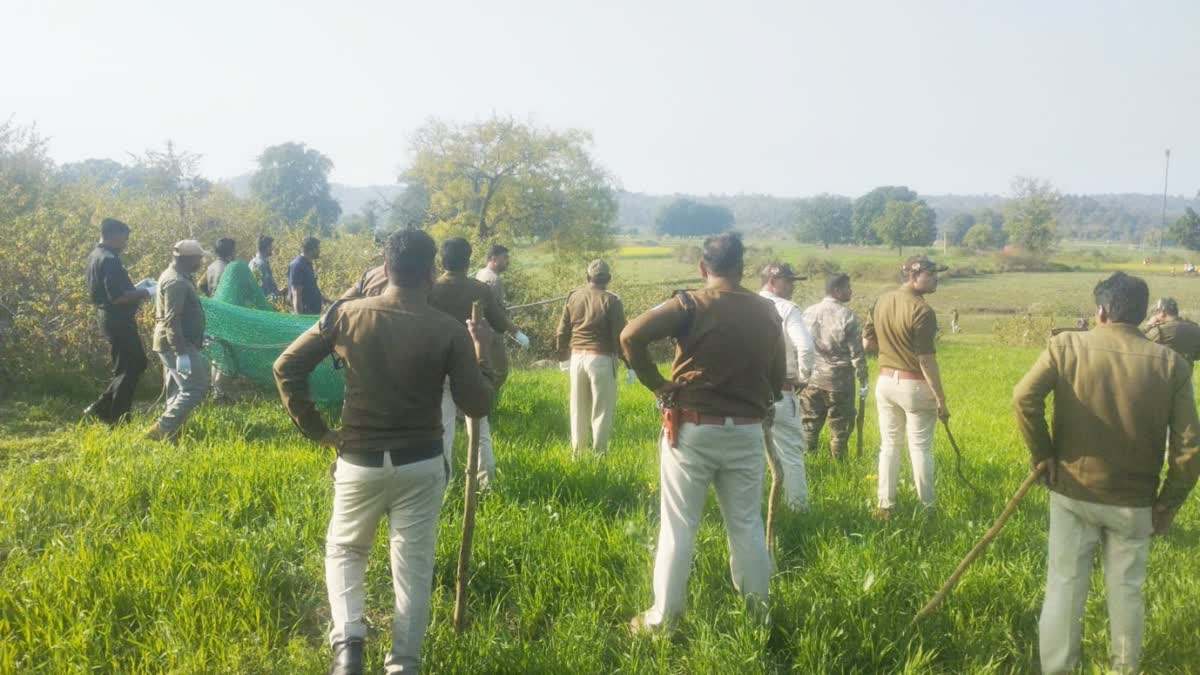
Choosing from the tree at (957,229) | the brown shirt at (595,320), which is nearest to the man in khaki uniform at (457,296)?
the brown shirt at (595,320)

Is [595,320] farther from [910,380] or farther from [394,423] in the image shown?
[394,423]

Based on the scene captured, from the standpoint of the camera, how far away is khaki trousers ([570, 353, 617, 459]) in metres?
7.22

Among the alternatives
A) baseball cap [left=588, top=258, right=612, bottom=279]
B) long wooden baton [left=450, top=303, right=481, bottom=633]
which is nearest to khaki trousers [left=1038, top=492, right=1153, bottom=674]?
long wooden baton [left=450, top=303, right=481, bottom=633]

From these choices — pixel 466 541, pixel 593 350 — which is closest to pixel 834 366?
pixel 593 350

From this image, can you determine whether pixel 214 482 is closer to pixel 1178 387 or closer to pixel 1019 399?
pixel 1019 399

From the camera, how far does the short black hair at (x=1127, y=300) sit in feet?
11.8

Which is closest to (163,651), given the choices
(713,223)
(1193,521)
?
(1193,521)

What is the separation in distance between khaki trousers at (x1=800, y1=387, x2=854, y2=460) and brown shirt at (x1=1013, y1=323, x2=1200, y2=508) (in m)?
3.71

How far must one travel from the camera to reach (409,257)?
341cm

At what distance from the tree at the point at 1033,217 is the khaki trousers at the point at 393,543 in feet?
250

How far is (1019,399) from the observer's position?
3756mm

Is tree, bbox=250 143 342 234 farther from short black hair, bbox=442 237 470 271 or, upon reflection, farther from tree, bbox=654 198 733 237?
short black hair, bbox=442 237 470 271

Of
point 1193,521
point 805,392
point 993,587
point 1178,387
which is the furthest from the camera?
point 805,392

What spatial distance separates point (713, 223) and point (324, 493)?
432ft
